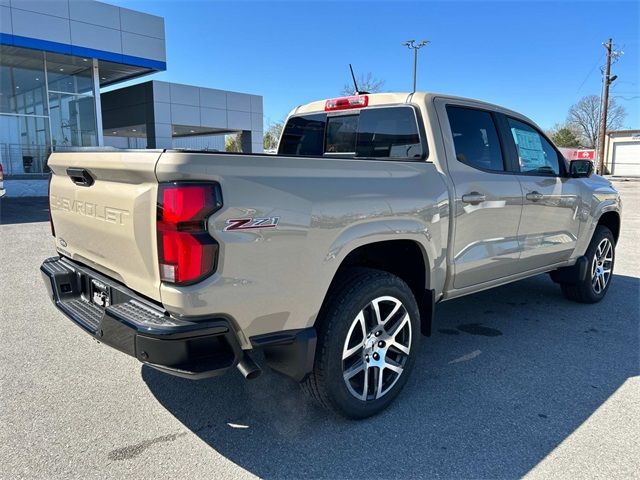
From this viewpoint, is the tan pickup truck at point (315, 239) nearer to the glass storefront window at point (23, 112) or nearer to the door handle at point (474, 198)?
the door handle at point (474, 198)

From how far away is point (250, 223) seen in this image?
2258 millimetres

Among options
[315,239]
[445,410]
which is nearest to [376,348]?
[445,410]

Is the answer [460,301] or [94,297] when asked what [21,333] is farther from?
[460,301]

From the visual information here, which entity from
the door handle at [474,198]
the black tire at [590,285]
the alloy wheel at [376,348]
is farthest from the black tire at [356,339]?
the black tire at [590,285]

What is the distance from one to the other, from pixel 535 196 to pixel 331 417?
8.37 feet

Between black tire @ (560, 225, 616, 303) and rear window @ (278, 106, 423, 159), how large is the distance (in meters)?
2.85

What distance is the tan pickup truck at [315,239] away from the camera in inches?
87.0

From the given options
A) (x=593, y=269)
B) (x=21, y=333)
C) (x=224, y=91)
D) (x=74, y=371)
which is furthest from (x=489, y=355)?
(x=224, y=91)

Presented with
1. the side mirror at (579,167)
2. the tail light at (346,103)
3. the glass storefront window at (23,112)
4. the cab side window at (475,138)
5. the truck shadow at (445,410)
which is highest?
the glass storefront window at (23,112)

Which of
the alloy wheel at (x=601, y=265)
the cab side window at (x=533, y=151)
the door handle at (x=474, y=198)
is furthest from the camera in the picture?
the alloy wheel at (x=601, y=265)

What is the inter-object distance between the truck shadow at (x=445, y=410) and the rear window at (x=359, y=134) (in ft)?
5.43

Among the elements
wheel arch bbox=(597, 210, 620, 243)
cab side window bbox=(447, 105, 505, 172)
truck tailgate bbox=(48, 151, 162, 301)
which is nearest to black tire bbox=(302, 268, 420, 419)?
truck tailgate bbox=(48, 151, 162, 301)

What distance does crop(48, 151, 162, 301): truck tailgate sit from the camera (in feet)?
7.53

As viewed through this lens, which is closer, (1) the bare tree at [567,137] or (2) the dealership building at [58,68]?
(2) the dealership building at [58,68]
